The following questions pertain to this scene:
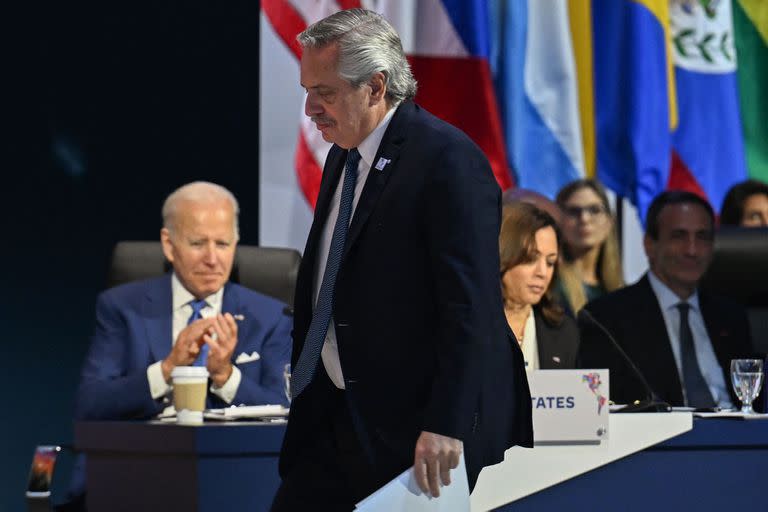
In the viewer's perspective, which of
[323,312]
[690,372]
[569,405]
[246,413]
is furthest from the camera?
[690,372]

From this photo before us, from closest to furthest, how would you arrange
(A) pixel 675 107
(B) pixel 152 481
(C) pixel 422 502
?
(C) pixel 422 502
(B) pixel 152 481
(A) pixel 675 107

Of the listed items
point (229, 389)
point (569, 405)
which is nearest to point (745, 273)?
point (569, 405)

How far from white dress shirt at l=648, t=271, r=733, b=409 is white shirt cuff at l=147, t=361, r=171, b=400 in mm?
1615

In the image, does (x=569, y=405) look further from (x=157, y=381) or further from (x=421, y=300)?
(x=157, y=381)

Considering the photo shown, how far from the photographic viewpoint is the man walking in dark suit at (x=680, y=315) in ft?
13.9

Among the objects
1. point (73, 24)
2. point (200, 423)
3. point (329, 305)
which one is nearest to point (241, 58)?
point (73, 24)

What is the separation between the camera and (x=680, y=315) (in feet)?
14.2

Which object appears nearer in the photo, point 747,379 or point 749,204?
point 747,379

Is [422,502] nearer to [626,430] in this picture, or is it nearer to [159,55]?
[626,430]

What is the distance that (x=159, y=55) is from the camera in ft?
18.8

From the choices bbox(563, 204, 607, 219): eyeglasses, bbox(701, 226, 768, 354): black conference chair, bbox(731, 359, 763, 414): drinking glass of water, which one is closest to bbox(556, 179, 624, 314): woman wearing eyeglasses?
bbox(563, 204, 607, 219): eyeglasses

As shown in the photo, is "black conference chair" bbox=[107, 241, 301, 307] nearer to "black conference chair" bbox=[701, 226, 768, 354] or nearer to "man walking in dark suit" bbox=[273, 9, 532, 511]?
"black conference chair" bbox=[701, 226, 768, 354]

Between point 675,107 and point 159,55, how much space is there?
2.27 metres

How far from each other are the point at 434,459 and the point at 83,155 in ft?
12.5
